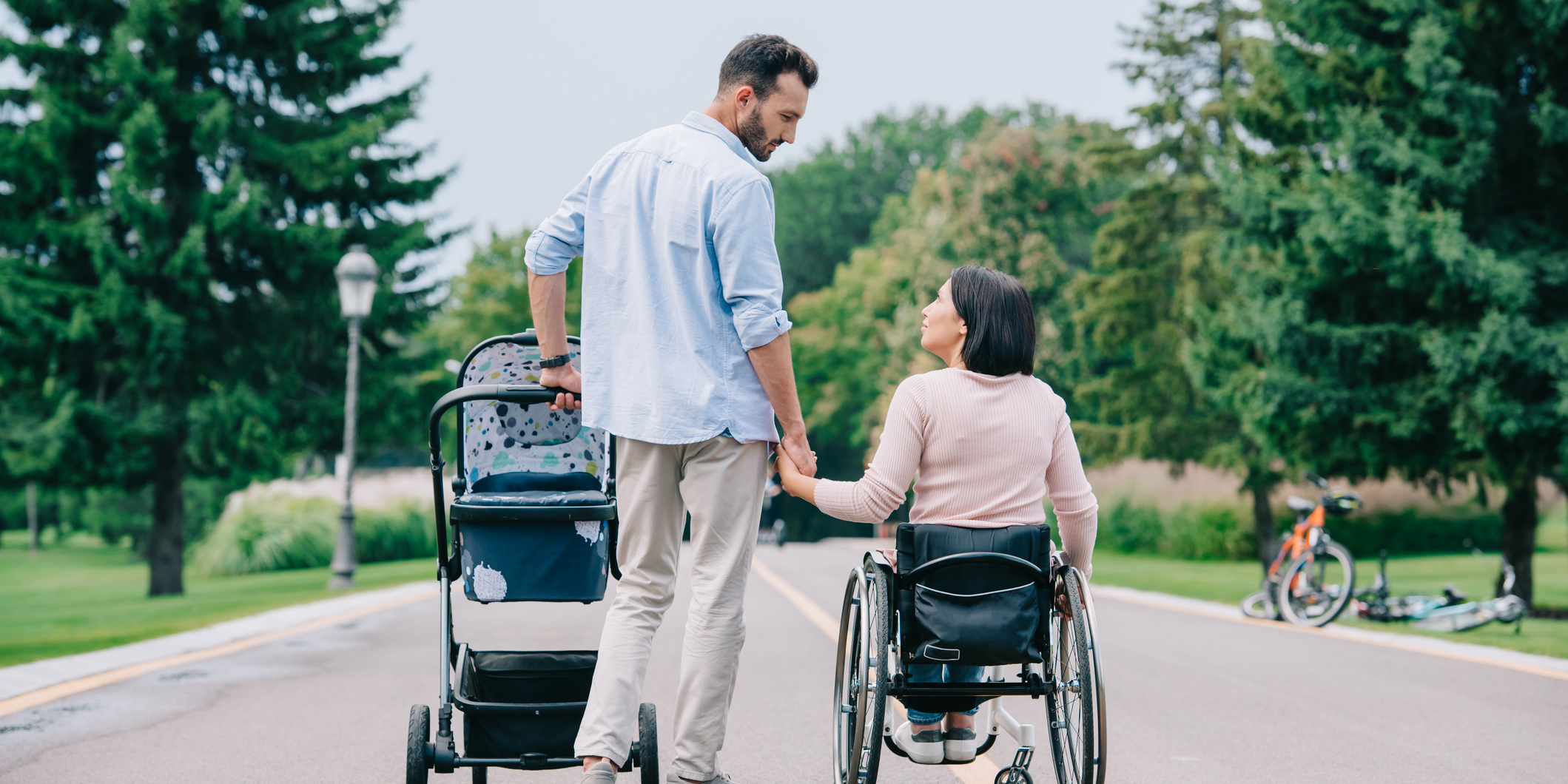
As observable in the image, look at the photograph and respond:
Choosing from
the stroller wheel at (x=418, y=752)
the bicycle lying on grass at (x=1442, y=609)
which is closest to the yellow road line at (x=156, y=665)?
the stroller wheel at (x=418, y=752)

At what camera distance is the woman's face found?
344cm

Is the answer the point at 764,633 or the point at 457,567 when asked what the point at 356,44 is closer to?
the point at 764,633

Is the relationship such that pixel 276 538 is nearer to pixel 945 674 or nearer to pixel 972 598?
pixel 945 674

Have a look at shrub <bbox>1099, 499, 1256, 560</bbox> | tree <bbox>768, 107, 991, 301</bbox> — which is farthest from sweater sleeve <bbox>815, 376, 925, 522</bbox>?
tree <bbox>768, 107, 991, 301</bbox>

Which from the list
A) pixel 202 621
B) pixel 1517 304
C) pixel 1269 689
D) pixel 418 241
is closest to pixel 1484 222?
pixel 1517 304

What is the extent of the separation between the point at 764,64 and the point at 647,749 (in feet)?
6.01

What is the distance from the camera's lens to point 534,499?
3518 mm

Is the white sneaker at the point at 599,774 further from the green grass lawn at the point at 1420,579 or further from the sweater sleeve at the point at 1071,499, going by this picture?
the green grass lawn at the point at 1420,579

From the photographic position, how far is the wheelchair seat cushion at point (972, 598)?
315 cm

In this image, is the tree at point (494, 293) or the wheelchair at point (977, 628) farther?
the tree at point (494, 293)

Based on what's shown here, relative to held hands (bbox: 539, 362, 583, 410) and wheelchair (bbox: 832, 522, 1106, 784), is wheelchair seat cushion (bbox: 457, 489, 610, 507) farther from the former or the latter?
wheelchair (bbox: 832, 522, 1106, 784)

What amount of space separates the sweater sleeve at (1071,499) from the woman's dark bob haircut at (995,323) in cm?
21

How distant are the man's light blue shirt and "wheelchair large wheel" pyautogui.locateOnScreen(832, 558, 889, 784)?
0.52m

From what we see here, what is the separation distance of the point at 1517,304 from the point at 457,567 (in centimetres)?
1101
